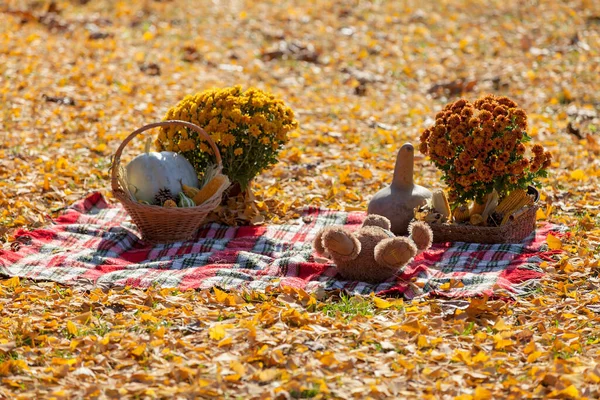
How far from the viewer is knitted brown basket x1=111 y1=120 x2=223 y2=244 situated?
19.1ft

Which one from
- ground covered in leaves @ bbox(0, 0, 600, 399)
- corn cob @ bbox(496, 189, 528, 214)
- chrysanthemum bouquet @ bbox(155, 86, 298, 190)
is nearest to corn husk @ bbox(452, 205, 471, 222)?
corn cob @ bbox(496, 189, 528, 214)

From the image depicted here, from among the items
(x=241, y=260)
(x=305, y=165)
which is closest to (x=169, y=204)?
(x=241, y=260)

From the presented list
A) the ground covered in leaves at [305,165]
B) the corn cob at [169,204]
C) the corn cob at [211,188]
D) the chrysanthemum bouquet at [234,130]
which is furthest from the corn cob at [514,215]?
the corn cob at [169,204]

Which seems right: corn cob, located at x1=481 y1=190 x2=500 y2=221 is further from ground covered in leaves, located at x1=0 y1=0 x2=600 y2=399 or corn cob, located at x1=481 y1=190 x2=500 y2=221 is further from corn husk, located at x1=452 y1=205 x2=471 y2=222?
ground covered in leaves, located at x1=0 y1=0 x2=600 y2=399

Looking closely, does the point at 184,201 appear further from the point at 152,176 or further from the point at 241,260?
the point at 241,260

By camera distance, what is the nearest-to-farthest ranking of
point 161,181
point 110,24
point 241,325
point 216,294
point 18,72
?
point 241,325 < point 216,294 < point 161,181 < point 18,72 < point 110,24

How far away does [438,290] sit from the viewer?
4988 mm

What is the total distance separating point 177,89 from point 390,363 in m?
6.69

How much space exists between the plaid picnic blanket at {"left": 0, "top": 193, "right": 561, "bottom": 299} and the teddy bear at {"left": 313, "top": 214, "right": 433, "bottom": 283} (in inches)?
3.0

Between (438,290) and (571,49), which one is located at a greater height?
(571,49)

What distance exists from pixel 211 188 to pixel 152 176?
40cm

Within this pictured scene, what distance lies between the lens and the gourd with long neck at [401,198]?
6.00 metres

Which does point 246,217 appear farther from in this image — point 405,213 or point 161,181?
point 405,213

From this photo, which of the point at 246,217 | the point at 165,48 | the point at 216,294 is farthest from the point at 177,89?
the point at 216,294
